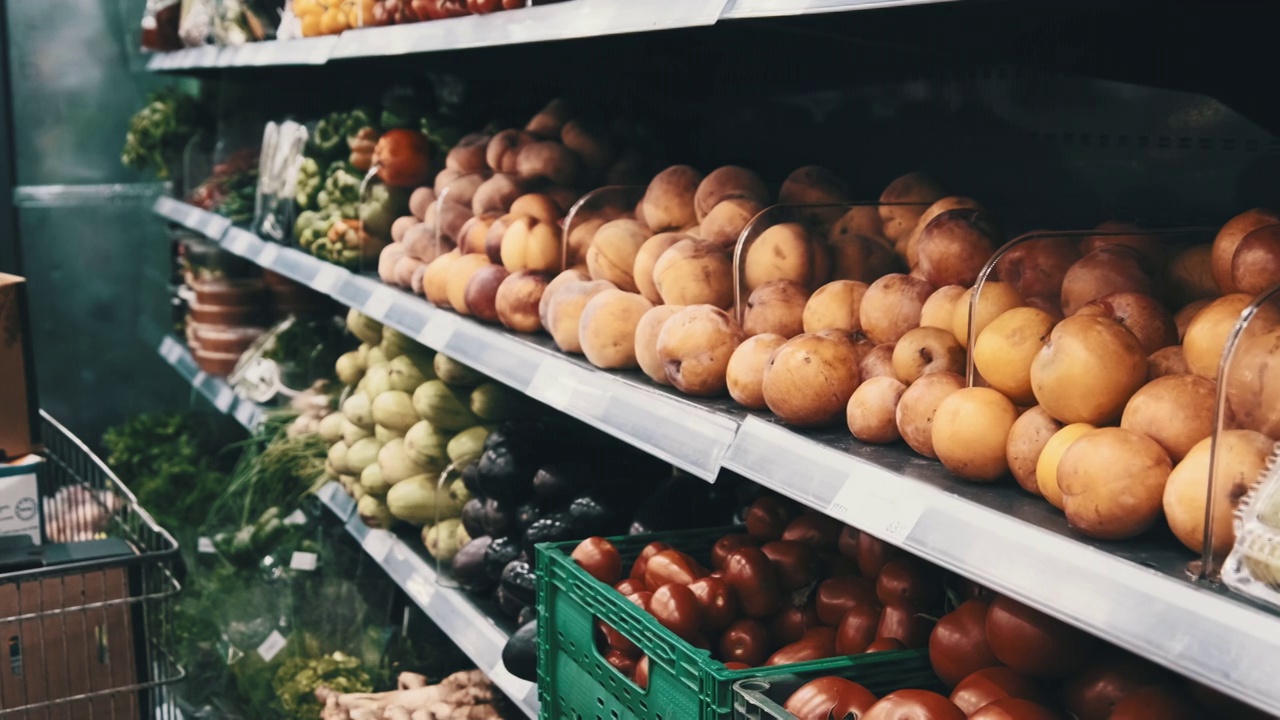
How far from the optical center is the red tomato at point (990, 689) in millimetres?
1190

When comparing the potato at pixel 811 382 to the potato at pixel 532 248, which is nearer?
the potato at pixel 811 382

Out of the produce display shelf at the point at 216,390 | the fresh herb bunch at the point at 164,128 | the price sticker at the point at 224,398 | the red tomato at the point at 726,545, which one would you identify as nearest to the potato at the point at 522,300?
the red tomato at the point at 726,545

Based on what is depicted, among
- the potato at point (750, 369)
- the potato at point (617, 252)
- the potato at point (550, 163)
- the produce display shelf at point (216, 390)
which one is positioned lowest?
the produce display shelf at point (216, 390)

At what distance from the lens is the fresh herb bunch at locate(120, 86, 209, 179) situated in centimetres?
497

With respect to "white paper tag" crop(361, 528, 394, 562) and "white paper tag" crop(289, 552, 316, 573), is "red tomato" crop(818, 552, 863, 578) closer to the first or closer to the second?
"white paper tag" crop(361, 528, 394, 562)

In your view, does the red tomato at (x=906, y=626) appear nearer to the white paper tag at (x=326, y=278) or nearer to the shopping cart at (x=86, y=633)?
the shopping cart at (x=86, y=633)

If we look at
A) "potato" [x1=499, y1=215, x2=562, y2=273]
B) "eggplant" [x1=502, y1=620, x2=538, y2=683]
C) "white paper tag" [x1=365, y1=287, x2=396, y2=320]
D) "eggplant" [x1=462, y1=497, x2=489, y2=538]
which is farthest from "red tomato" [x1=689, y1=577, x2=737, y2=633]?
"white paper tag" [x1=365, y1=287, x2=396, y2=320]

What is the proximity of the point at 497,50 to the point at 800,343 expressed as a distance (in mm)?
1352

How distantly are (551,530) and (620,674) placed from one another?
0.73 m

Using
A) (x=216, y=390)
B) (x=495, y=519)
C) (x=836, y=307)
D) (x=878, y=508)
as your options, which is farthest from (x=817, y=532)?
(x=216, y=390)

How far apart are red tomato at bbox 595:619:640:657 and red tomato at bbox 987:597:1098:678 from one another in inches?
19.9

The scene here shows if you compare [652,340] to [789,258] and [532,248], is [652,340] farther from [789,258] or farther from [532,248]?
[532,248]

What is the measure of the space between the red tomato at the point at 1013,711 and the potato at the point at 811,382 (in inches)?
14.4

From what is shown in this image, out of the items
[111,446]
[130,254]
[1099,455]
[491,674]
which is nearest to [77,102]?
[130,254]
